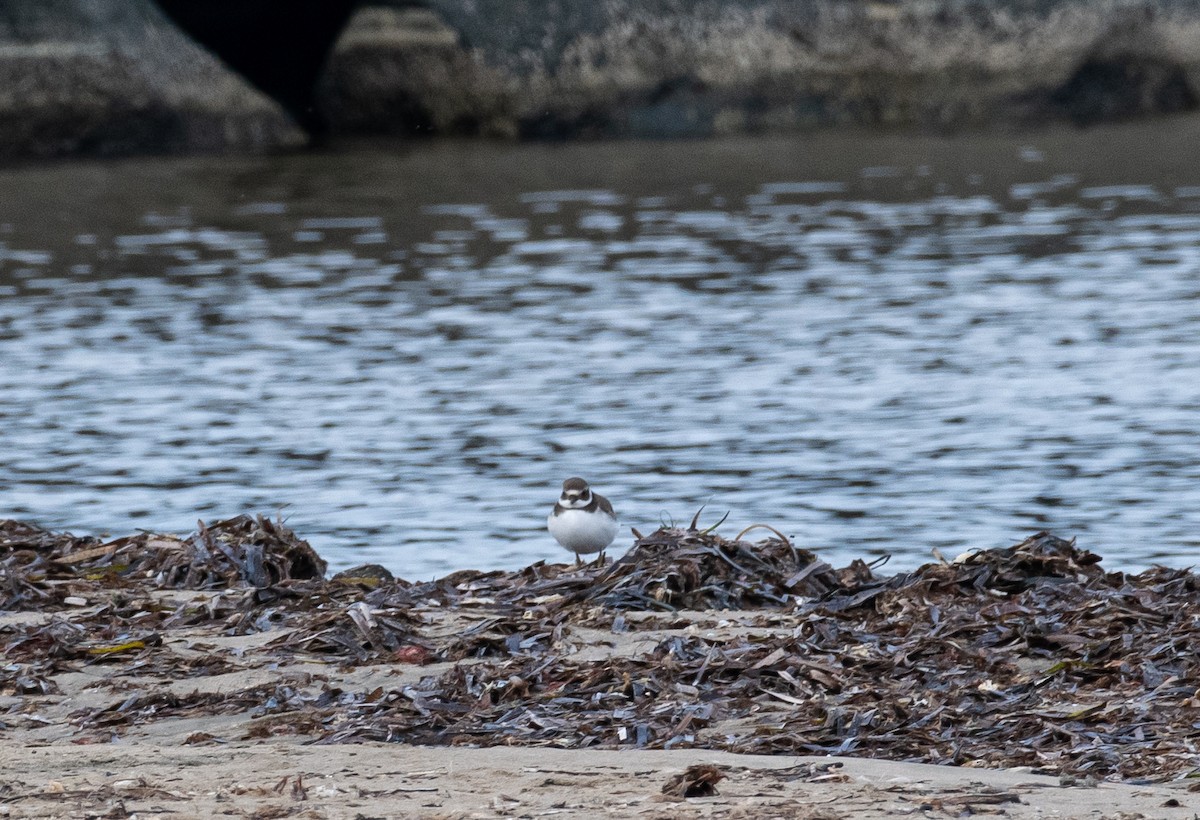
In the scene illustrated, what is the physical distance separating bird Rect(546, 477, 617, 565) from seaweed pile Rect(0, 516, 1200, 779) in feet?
0.44

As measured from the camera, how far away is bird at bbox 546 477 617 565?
7.94 meters

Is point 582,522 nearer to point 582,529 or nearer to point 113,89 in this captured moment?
point 582,529

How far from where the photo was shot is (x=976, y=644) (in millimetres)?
6383

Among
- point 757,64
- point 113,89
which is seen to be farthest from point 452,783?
point 757,64

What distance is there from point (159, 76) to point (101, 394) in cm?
1923

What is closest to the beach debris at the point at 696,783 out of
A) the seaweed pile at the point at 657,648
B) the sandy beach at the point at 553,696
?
the sandy beach at the point at 553,696

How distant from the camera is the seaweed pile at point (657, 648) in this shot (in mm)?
5516

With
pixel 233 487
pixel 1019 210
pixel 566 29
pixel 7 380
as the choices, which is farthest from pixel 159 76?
pixel 233 487

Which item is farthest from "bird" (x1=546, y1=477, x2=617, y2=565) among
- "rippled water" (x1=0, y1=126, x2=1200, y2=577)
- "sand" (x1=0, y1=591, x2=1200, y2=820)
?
"sand" (x1=0, y1=591, x2=1200, y2=820)

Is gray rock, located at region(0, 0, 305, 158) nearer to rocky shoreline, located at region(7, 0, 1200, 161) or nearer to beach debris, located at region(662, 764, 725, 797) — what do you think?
rocky shoreline, located at region(7, 0, 1200, 161)

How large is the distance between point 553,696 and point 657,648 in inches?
22.3

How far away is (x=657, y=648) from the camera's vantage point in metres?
6.35

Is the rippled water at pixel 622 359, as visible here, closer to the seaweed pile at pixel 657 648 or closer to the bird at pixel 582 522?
the bird at pixel 582 522

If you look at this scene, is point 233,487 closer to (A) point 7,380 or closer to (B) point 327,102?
(A) point 7,380
